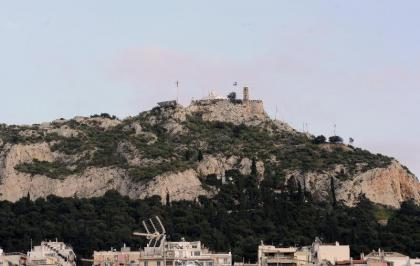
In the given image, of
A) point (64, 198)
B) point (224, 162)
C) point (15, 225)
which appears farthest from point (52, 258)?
point (224, 162)

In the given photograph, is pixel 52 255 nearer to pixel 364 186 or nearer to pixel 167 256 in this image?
pixel 167 256

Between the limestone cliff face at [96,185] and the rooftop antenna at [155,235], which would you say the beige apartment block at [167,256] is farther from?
the limestone cliff face at [96,185]

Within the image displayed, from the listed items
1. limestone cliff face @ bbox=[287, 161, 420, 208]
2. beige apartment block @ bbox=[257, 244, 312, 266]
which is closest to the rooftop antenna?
beige apartment block @ bbox=[257, 244, 312, 266]

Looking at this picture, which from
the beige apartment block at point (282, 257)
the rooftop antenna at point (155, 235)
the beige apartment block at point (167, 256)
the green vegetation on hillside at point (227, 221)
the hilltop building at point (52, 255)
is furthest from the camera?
the green vegetation on hillside at point (227, 221)

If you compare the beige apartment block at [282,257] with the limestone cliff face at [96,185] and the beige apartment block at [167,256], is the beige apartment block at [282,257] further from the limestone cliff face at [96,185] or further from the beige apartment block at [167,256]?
the limestone cliff face at [96,185]

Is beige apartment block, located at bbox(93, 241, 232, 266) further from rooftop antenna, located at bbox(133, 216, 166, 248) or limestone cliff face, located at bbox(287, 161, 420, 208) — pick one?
limestone cliff face, located at bbox(287, 161, 420, 208)

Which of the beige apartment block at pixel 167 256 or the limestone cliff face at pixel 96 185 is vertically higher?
the limestone cliff face at pixel 96 185

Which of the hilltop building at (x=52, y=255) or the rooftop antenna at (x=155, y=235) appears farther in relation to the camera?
the hilltop building at (x=52, y=255)

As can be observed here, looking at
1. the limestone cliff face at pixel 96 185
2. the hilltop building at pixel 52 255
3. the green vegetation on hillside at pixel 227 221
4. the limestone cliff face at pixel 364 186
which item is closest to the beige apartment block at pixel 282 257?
the green vegetation on hillside at pixel 227 221

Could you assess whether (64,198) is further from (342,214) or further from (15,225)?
(342,214)

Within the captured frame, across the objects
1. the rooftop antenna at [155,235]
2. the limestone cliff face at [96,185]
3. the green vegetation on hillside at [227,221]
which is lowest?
the rooftop antenna at [155,235]

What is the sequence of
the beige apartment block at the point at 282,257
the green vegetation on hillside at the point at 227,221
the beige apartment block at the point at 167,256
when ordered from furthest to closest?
the green vegetation on hillside at the point at 227,221, the beige apartment block at the point at 282,257, the beige apartment block at the point at 167,256

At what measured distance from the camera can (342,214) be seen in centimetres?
18150

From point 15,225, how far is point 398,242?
140 feet
